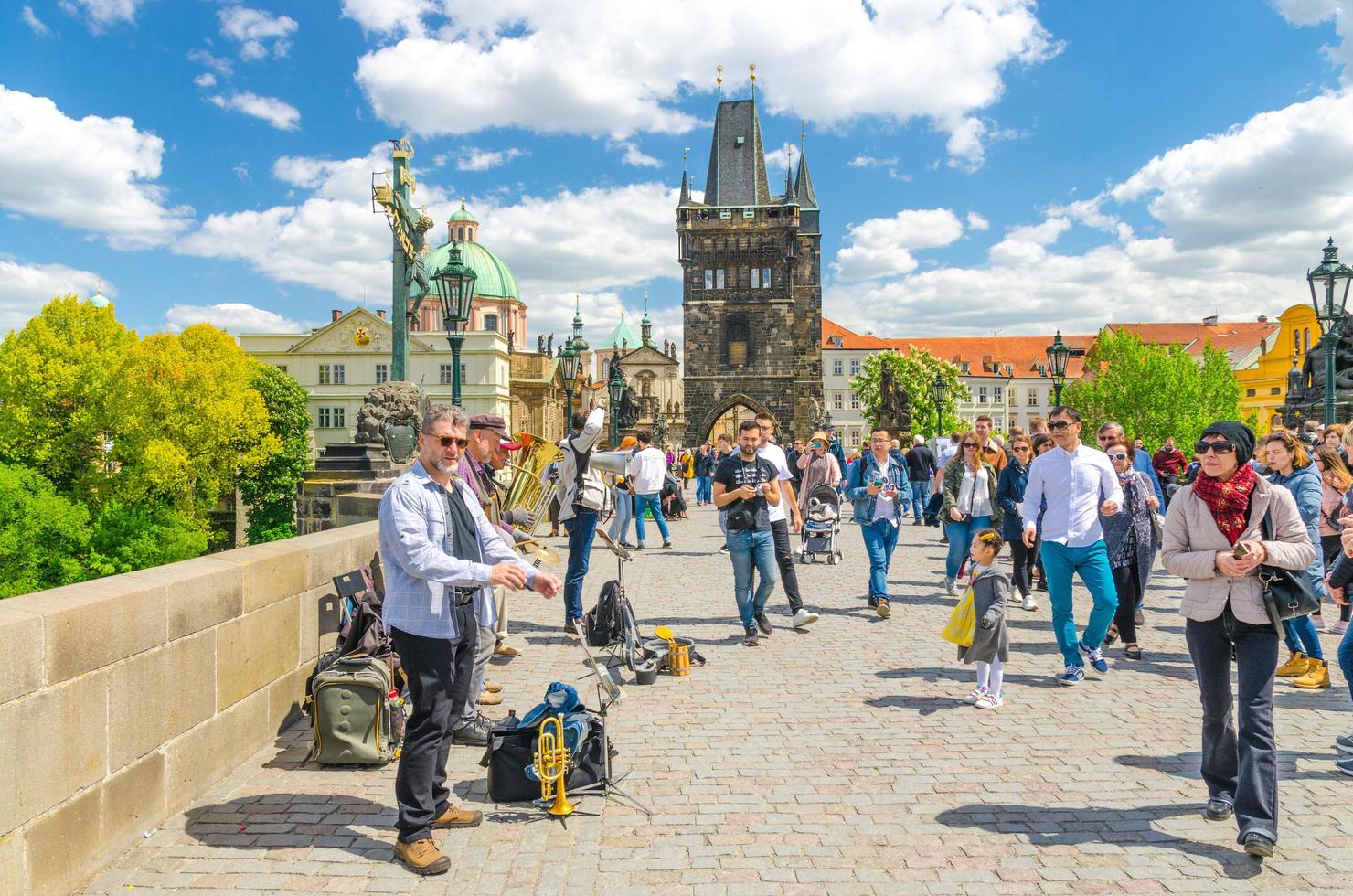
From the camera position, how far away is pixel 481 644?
541 centimetres

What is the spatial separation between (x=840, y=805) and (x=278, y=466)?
48.2 m

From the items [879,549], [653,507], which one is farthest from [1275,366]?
[879,549]

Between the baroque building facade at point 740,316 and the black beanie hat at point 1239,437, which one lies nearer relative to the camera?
the black beanie hat at point 1239,437

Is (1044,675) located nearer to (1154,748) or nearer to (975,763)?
(1154,748)

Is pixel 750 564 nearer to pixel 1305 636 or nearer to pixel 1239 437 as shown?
pixel 1305 636

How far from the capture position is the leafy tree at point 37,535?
33.2m

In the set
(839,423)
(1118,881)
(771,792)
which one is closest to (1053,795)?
(1118,881)

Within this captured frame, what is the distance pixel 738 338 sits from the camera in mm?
62344

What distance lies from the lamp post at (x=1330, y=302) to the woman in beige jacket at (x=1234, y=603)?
10.4m

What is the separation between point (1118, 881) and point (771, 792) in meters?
1.54

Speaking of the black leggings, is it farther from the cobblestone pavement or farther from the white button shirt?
the white button shirt

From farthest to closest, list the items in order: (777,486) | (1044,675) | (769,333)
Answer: (769,333)
(777,486)
(1044,675)

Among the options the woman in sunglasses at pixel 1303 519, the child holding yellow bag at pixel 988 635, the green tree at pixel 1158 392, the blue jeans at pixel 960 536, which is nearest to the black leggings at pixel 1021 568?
the blue jeans at pixel 960 536

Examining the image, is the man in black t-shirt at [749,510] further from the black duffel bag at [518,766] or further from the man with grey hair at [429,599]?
the man with grey hair at [429,599]
